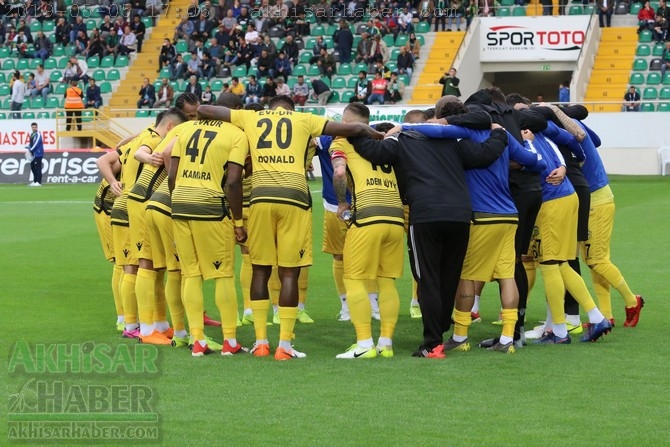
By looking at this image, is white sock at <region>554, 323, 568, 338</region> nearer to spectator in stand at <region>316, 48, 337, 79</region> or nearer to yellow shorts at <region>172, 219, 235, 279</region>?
yellow shorts at <region>172, 219, 235, 279</region>

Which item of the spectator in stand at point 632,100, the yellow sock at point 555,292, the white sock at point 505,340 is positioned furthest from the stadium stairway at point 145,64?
the white sock at point 505,340

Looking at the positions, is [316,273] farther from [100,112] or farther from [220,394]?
[100,112]

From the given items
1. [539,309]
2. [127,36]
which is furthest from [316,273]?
[127,36]

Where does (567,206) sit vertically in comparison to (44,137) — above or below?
above

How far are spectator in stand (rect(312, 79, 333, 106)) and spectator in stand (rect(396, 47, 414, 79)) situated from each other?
9.16 ft

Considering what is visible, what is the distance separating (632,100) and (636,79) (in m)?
2.64

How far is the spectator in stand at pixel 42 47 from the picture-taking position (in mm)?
43000

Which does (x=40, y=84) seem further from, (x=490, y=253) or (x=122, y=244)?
(x=490, y=253)

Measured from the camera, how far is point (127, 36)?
4253 centimetres

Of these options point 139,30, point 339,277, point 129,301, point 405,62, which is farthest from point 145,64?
point 129,301

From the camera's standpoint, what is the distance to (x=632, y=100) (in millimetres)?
34188

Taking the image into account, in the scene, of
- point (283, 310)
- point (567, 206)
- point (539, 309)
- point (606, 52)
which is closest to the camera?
point (283, 310)

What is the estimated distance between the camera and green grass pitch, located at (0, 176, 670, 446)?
6.65m

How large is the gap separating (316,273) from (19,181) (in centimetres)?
2278
